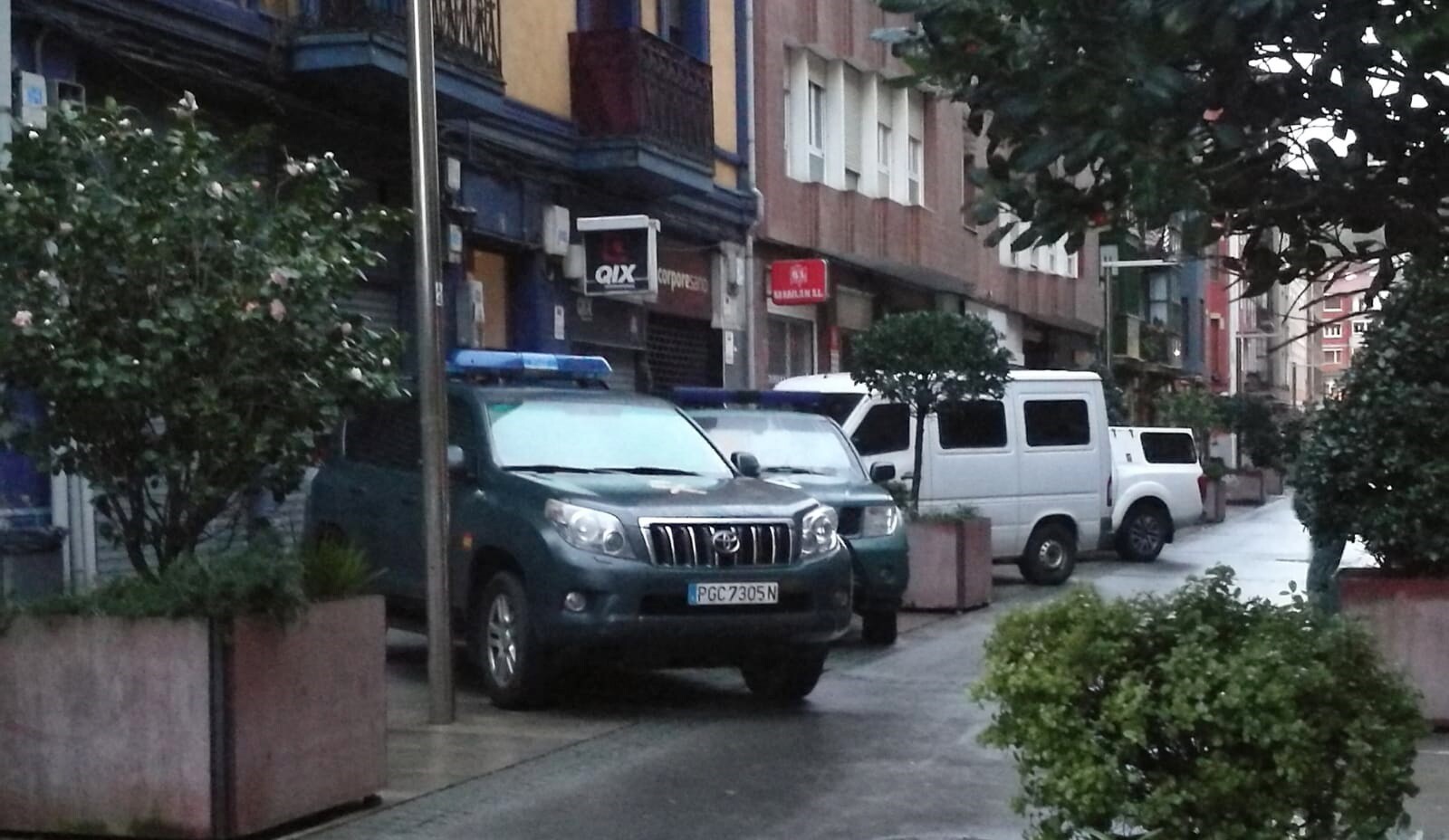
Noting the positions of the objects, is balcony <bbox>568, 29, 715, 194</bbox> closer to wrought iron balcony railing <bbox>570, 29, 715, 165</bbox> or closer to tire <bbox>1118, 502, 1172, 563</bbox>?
wrought iron balcony railing <bbox>570, 29, 715, 165</bbox>

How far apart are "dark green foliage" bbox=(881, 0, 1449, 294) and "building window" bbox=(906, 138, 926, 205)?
25598mm

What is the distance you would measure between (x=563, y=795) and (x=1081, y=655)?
11.7 ft

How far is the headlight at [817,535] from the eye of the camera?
1141 cm

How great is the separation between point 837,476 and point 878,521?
94cm

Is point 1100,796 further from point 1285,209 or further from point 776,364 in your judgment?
point 776,364

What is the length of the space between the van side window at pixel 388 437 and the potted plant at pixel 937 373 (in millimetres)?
5967

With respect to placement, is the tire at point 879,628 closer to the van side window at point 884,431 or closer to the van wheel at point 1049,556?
the van side window at point 884,431

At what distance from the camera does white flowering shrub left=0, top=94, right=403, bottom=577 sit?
8047 mm

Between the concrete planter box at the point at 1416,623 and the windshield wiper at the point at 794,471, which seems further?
the windshield wiper at the point at 794,471

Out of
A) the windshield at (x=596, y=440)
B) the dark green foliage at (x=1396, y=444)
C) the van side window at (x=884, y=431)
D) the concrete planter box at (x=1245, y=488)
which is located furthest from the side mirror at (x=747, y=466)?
the concrete planter box at (x=1245, y=488)

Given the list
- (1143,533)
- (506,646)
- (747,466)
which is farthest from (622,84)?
(506,646)

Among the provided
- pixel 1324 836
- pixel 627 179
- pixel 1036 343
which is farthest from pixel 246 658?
pixel 1036 343

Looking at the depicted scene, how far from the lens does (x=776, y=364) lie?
27.5 m

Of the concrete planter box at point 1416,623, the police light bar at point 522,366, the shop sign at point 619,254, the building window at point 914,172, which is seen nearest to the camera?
the concrete planter box at point 1416,623
